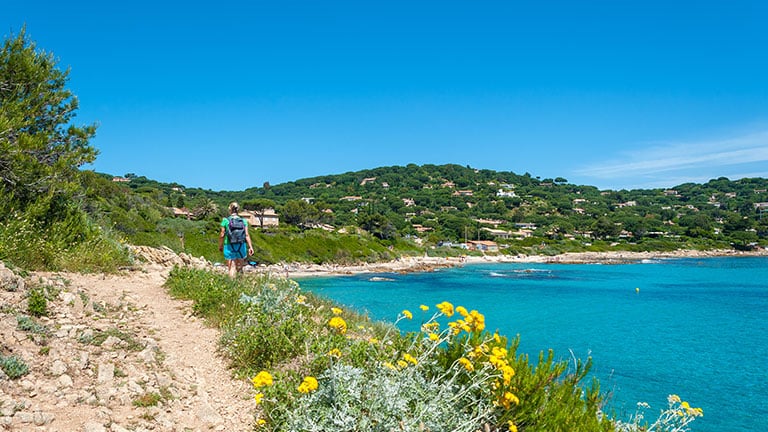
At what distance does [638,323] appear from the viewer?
29578mm

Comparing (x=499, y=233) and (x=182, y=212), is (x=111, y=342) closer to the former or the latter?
(x=182, y=212)

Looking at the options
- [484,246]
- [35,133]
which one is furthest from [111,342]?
[484,246]

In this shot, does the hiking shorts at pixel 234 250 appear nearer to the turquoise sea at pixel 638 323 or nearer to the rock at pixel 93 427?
the turquoise sea at pixel 638 323

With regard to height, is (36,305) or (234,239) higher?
(234,239)

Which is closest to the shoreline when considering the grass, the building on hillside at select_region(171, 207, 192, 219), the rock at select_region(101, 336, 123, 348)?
the building on hillside at select_region(171, 207, 192, 219)

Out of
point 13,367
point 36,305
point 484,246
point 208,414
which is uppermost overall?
point 36,305

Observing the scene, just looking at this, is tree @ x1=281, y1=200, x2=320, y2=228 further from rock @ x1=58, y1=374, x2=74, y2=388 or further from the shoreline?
rock @ x1=58, y1=374, x2=74, y2=388

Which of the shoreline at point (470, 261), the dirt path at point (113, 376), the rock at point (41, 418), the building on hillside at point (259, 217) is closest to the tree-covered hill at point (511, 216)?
the building on hillside at point (259, 217)

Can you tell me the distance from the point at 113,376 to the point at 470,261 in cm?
9109

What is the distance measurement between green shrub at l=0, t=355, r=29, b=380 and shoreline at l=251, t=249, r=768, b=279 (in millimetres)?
42083

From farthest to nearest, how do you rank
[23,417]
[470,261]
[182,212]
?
[470,261]
[182,212]
[23,417]

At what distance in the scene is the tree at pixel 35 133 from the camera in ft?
32.1

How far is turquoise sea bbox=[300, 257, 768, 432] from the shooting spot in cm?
1519

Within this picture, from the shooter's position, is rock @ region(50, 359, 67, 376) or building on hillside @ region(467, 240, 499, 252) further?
building on hillside @ region(467, 240, 499, 252)
